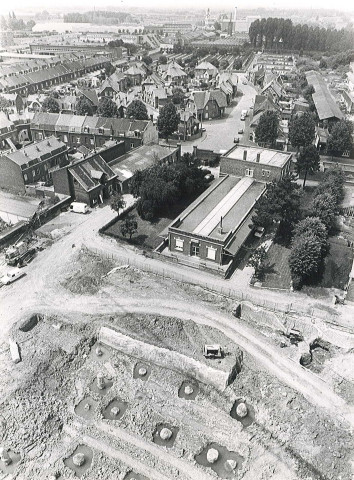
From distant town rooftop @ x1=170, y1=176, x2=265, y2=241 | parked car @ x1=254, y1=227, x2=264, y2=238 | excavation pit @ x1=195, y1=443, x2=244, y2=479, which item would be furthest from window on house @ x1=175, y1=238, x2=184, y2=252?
excavation pit @ x1=195, y1=443, x2=244, y2=479

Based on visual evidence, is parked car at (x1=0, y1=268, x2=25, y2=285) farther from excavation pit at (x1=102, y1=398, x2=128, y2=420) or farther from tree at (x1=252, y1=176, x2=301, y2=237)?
tree at (x1=252, y1=176, x2=301, y2=237)

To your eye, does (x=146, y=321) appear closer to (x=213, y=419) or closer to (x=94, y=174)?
(x=213, y=419)

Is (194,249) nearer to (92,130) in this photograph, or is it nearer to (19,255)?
(19,255)

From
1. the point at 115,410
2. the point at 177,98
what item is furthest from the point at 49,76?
the point at 115,410

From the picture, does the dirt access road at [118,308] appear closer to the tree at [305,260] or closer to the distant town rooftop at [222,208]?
the distant town rooftop at [222,208]

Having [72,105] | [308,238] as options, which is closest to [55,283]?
[308,238]
